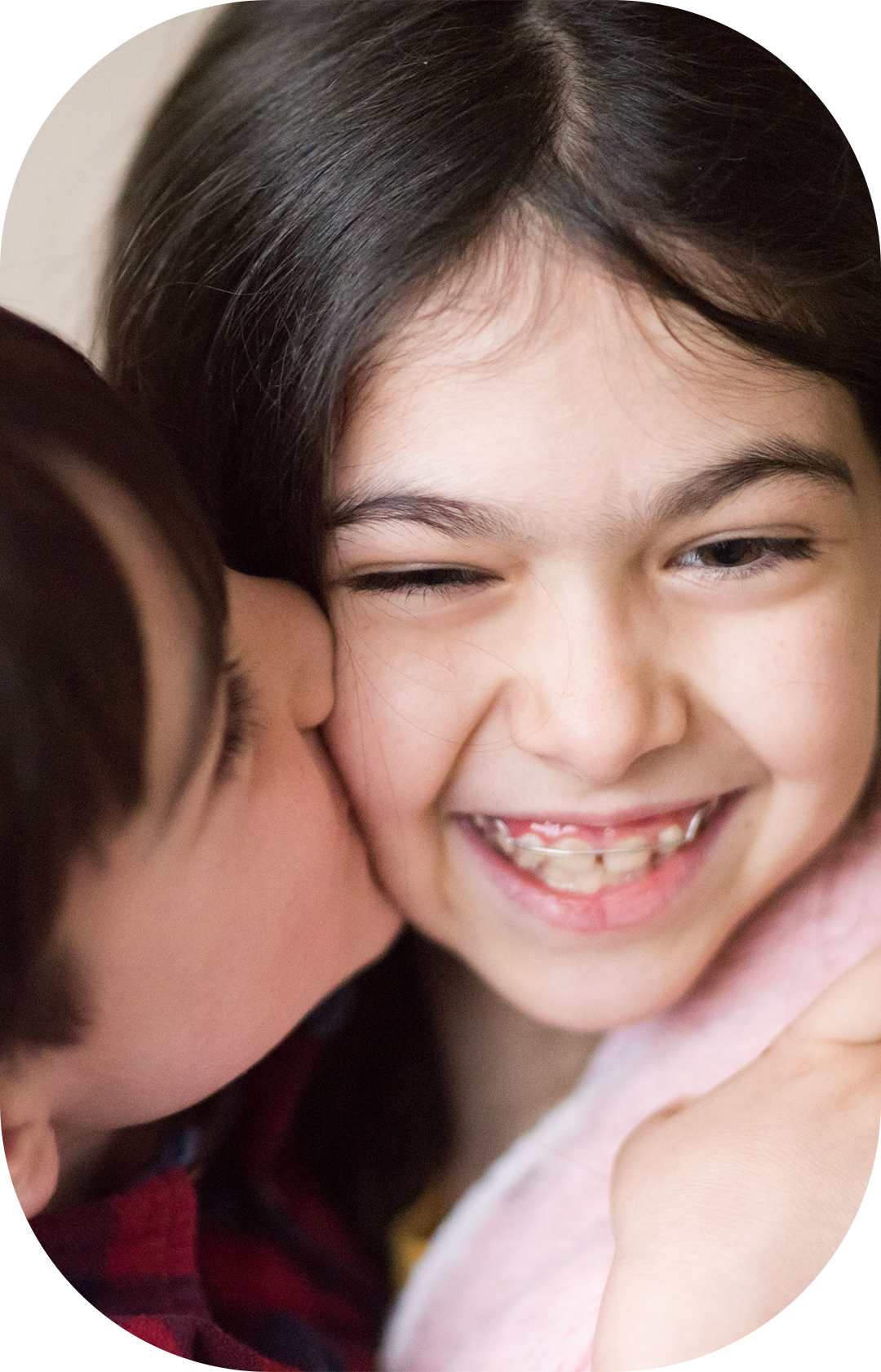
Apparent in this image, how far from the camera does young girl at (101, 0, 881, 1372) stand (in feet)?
2.56

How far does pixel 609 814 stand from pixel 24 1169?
0.40m

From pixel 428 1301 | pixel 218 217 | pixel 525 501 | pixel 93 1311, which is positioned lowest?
pixel 428 1301

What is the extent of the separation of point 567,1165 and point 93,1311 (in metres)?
0.35

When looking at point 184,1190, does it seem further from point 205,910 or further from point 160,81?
point 160,81

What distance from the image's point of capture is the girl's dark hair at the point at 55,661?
25.3 inches

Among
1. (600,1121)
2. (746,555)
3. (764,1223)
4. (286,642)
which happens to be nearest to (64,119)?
(286,642)

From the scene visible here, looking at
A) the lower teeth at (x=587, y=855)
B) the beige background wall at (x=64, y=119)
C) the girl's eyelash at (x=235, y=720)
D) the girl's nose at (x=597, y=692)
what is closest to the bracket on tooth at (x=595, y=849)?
the lower teeth at (x=587, y=855)

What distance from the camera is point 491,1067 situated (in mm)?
1172

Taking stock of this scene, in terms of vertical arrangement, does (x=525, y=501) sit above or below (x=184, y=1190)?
above

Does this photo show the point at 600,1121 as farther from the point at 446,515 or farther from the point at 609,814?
the point at 446,515

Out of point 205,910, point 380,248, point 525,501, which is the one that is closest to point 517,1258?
point 205,910

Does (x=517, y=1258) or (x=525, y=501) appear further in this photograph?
(x=517, y=1258)

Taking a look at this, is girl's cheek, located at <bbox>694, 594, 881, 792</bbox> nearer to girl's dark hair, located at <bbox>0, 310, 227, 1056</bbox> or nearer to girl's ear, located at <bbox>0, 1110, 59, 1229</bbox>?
girl's dark hair, located at <bbox>0, 310, 227, 1056</bbox>

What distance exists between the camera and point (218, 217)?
88 cm
